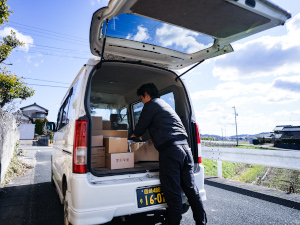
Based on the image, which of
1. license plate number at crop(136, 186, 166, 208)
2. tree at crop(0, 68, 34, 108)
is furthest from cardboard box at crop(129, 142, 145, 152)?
tree at crop(0, 68, 34, 108)

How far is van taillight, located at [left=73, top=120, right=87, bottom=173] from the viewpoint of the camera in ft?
6.24

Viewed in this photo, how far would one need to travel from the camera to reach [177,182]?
82.4 inches

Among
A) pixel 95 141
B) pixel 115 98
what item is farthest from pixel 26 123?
pixel 95 141

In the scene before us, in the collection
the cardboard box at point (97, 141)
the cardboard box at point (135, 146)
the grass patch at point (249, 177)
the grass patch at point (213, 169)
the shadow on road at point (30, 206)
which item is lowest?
the grass patch at point (249, 177)

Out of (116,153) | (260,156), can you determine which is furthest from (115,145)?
(260,156)

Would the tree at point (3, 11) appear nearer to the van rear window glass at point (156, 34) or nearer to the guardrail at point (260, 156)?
the van rear window glass at point (156, 34)

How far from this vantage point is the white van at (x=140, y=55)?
179 centimetres

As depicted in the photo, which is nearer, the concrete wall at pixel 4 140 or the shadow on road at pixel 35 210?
the shadow on road at pixel 35 210

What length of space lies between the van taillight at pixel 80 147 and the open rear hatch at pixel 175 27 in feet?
2.87

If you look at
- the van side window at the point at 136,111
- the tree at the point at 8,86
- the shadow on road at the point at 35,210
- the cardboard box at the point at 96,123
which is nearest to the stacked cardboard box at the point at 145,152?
the cardboard box at the point at 96,123

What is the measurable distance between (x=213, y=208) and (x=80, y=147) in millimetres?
2448

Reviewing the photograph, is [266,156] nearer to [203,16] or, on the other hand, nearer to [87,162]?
[203,16]

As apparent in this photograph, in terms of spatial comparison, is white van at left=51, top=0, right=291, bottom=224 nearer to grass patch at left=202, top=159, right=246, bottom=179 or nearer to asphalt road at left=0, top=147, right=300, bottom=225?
asphalt road at left=0, top=147, right=300, bottom=225

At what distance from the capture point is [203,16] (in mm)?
1961
